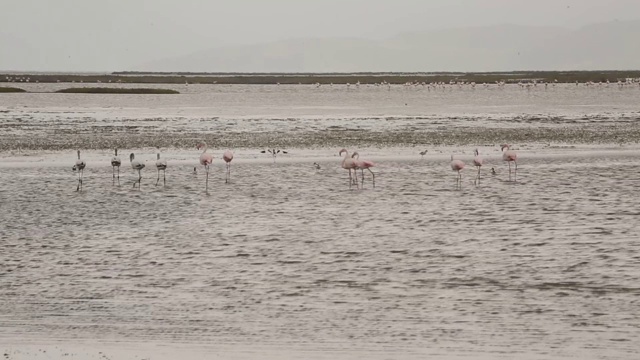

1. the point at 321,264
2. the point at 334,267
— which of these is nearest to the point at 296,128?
the point at 321,264

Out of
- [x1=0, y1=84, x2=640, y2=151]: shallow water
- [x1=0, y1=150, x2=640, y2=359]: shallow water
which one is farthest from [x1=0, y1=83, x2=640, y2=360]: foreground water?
[x1=0, y1=84, x2=640, y2=151]: shallow water

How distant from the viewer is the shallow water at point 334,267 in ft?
32.2

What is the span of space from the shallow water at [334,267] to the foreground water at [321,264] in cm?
4

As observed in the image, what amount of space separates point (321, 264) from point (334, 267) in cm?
25

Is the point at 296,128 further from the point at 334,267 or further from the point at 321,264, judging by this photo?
the point at 334,267

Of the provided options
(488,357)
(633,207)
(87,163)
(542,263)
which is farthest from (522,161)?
(488,357)

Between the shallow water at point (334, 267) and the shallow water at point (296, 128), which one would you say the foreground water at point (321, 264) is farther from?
the shallow water at point (296, 128)

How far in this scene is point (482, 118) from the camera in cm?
4850

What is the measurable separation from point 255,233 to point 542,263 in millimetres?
5018

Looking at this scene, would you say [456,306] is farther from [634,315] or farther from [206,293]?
[206,293]

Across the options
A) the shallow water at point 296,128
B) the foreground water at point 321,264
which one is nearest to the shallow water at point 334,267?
the foreground water at point 321,264

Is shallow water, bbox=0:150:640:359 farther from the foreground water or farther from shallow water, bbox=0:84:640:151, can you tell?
shallow water, bbox=0:84:640:151

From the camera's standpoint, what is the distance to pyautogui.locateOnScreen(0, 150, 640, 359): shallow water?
982 cm

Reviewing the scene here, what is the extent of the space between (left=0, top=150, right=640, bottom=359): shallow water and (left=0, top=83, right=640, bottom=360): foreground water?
0.12ft
